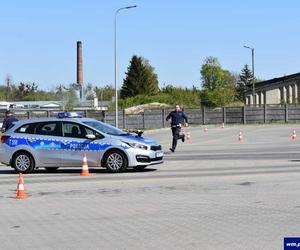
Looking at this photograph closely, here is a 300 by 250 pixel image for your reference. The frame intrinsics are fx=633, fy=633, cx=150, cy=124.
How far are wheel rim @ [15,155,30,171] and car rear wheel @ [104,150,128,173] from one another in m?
2.32

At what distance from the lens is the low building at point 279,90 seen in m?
86.4

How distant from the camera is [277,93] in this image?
312 ft

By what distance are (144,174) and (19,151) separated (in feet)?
12.4

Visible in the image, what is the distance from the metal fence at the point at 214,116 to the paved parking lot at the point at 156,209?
46.0m

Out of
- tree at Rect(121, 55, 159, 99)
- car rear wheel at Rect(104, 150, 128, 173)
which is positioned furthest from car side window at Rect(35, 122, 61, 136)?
tree at Rect(121, 55, 159, 99)

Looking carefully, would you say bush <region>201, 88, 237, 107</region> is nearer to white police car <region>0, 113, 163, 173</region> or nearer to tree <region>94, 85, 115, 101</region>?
tree <region>94, 85, 115, 101</region>

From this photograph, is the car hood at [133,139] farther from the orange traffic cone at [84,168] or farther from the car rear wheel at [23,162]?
the car rear wheel at [23,162]

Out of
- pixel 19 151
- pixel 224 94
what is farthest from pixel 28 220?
pixel 224 94

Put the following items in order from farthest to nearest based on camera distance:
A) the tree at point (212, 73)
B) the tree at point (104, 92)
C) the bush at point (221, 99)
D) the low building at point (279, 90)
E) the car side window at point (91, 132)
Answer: the tree at point (104, 92) < the tree at point (212, 73) < the bush at point (221, 99) < the low building at point (279, 90) < the car side window at point (91, 132)

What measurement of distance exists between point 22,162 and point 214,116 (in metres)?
48.4

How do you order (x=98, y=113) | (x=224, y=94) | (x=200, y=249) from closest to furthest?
→ (x=200, y=249)
(x=98, y=113)
(x=224, y=94)

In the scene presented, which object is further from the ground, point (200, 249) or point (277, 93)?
point (277, 93)

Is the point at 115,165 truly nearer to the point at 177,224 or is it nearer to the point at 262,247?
the point at 177,224

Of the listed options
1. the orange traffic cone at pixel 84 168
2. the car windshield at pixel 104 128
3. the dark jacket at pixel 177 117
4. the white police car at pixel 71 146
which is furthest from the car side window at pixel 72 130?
the dark jacket at pixel 177 117
